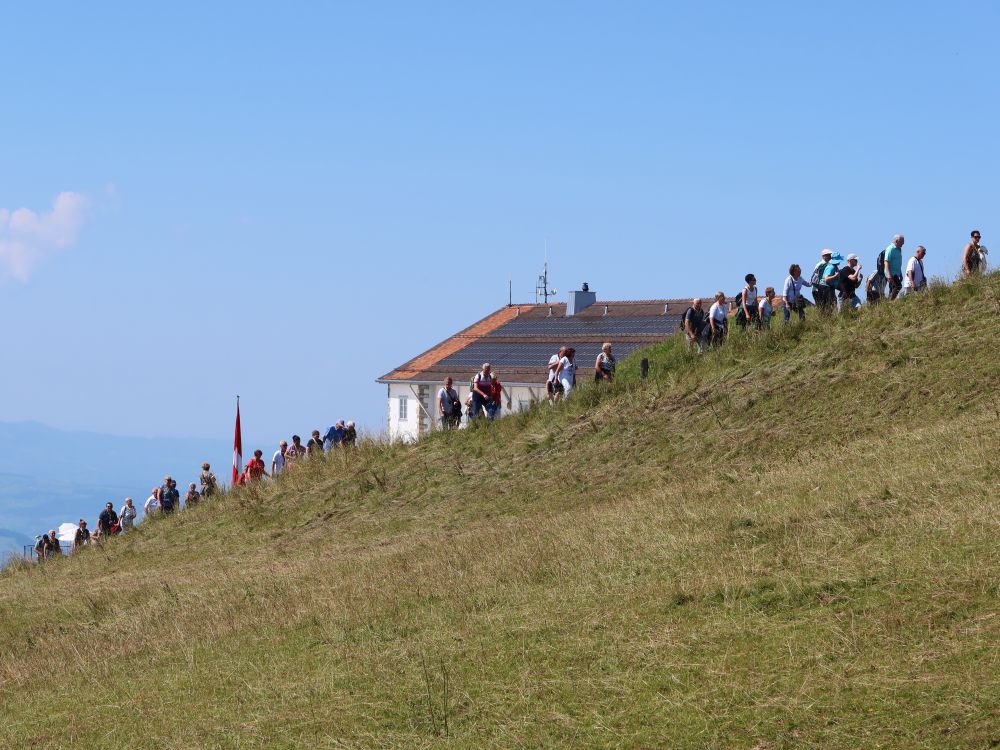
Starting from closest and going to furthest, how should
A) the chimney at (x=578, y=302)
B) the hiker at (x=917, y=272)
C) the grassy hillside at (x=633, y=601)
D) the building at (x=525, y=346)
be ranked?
1. the grassy hillside at (x=633, y=601)
2. the hiker at (x=917, y=272)
3. the building at (x=525, y=346)
4. the chimney at (x=578, y=302)

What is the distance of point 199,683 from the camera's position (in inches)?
438

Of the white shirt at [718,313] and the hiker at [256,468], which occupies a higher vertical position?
the white shirt at [718,313]

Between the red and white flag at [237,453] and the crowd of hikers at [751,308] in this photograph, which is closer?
the crowd of hikers at [751,308]

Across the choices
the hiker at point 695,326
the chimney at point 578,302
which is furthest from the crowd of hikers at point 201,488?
the chimney at point 578,302

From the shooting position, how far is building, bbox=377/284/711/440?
57875 millimetres

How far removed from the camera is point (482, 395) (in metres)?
27.4

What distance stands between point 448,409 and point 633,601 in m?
16.5

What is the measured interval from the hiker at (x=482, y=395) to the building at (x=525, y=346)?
85.7 feet

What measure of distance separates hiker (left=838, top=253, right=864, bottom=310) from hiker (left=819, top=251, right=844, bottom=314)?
0.09m

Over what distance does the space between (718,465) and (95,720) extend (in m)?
10.8

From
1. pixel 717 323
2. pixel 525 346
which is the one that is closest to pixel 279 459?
pixel 717 323

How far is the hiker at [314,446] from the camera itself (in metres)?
28.6

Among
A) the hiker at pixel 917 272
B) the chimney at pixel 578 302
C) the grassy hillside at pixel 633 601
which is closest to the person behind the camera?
the grassy hillside at pixel 633 601

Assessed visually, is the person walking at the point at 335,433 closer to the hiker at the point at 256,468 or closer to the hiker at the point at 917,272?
the hiker at the point at 256,468
